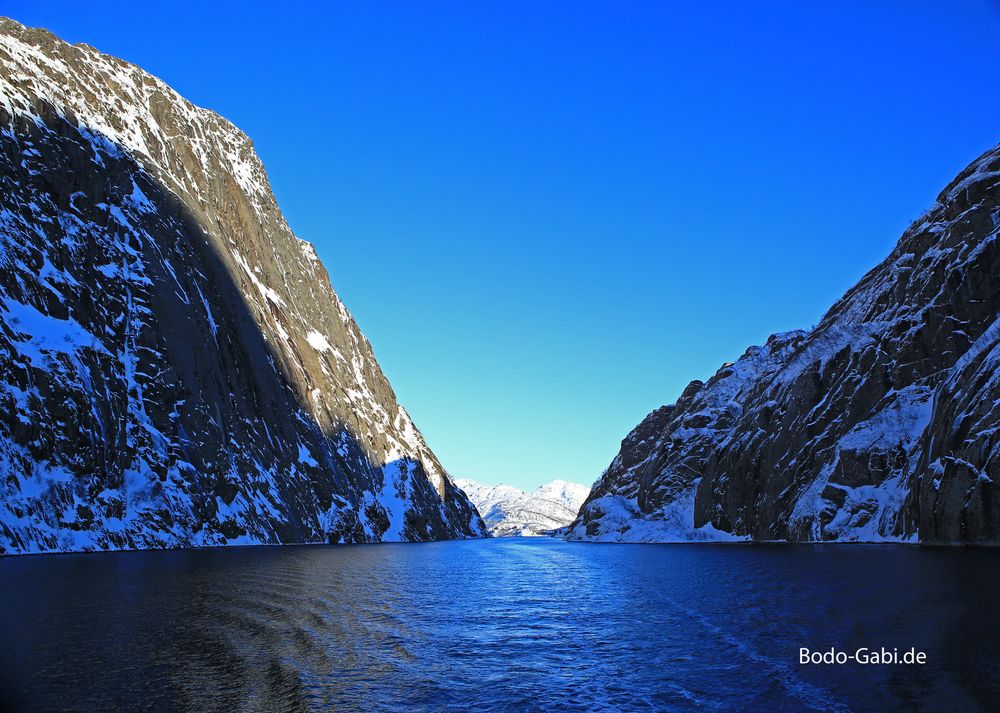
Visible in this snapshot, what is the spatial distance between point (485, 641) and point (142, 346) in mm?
79386

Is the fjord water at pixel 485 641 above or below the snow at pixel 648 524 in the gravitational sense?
above

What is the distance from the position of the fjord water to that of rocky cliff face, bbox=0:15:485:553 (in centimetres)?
3014

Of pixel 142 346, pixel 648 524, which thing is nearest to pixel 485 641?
pixel 142 346

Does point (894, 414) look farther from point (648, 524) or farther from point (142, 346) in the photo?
point (142, 346)

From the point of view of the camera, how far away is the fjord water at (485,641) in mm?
18859

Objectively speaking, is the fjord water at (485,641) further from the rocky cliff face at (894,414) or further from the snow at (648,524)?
the snow at (648,524)

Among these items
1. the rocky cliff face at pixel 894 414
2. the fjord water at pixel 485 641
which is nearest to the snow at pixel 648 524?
the rocky cliff face at pixel 894 414

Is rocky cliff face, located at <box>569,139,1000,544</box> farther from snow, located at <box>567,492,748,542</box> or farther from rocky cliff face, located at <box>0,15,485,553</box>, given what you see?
rocky cliff face, located at <box>0,15,485,553</box>

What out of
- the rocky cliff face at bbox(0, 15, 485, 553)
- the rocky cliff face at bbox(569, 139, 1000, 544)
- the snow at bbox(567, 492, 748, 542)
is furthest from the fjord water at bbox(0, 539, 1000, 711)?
the snow at bbox(567, 492, 748, 542)

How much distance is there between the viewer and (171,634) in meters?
26.3

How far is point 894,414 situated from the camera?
308 feet

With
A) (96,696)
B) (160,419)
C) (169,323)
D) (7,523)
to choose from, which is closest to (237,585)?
(96,696)

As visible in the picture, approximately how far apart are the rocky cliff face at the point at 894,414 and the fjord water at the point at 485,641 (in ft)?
81.2

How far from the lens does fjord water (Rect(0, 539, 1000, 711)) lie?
1886cm
